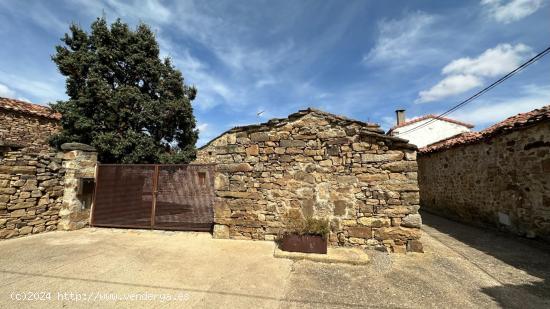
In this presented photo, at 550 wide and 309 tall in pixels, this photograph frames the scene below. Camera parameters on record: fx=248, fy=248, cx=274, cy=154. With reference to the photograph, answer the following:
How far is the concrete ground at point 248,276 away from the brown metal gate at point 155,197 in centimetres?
119

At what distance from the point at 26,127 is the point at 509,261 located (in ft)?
57.7

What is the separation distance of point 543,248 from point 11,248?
11.2 meters

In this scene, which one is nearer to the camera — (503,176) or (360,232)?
(360,232)

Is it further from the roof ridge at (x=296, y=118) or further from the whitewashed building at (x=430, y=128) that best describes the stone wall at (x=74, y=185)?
the whitewashed building at (x=430, y=128)

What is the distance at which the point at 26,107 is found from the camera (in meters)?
11.8

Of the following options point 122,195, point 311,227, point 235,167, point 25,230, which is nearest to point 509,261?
point 311,227

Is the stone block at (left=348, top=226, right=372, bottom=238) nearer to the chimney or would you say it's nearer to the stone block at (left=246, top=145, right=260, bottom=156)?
the stone block at (left=246, top=145, right=260, bottom=156)

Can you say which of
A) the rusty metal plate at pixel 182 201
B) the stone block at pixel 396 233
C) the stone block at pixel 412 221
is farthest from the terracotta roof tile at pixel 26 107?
the stone block at pixel 412 221

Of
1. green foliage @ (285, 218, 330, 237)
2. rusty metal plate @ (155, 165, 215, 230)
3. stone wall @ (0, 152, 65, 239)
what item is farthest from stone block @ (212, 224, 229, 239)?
stone wall @ (0, 152, 65, 239)

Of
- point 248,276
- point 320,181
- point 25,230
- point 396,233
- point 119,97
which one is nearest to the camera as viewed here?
point 248,276

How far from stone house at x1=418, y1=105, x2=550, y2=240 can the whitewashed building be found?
22.1 feet

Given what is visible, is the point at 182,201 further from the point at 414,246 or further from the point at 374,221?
the point at 414,246

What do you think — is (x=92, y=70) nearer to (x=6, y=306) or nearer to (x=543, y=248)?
(x=6, y=306)

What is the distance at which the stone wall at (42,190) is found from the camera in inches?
225
